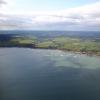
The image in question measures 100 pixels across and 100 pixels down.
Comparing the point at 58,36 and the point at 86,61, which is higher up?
the point at 58,36

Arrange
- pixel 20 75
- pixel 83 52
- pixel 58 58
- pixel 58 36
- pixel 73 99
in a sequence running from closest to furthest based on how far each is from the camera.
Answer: pixel 73 99 < pixel 20 75 < pixel 58 58 < pixel 83 52 < pixel 58 36

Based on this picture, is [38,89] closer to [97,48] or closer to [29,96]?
[29,96]

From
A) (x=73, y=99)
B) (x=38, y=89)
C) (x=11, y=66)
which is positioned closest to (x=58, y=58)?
(x=11, y=66)

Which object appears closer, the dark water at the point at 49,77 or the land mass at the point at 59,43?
the dark water at the point at 49,77

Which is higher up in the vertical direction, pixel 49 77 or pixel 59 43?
pixel 59 43

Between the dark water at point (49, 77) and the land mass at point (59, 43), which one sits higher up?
the land mass at point (59, 43)
